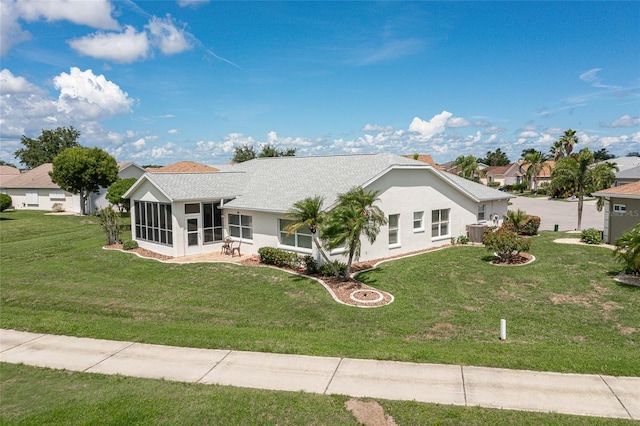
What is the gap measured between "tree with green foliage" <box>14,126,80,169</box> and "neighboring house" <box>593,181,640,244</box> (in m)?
90.6

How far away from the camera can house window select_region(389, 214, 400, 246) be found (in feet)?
74.2

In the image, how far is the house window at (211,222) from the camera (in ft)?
78.6

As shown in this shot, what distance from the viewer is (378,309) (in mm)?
14258

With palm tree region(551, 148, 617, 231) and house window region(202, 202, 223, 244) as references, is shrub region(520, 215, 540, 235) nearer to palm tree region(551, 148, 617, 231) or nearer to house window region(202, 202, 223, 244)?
palm tree region(551, 148, 617, 231)

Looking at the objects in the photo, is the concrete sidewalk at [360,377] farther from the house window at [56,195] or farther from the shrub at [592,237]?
the house window at [56,195]

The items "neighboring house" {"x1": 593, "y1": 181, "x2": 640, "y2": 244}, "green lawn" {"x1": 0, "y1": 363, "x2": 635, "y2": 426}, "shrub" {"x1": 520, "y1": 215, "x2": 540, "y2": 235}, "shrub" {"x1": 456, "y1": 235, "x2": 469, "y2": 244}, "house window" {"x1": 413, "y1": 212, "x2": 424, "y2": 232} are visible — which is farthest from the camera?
"shrub" {"x1": 520, "y1": 215, "x2": 540, "y2": 235}

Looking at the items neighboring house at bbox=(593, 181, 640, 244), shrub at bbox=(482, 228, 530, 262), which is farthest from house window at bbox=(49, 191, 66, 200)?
neighboring house at bbox=(593, 181, 640, 244)

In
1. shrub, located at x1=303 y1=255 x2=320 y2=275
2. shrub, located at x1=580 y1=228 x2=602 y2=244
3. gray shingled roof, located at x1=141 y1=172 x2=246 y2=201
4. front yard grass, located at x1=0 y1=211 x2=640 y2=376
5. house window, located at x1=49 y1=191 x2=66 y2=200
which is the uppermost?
gray shingled roof, located at x1=141 y1=172 x2=246 y2=201

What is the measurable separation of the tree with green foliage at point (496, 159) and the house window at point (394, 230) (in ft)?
367

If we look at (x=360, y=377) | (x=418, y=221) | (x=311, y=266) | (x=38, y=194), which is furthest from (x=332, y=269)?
(x=38, y=194)

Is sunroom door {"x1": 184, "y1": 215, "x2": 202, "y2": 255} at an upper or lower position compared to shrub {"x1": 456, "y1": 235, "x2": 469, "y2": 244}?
upper

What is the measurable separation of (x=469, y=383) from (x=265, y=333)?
18.5 ft

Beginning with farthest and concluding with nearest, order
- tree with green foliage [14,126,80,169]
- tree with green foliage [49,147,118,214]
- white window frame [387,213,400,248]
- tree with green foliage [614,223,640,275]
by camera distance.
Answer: tree with green foliage [14,126,80,169]
tree with green foliage [49,147,118,214]
white window frame [387,213,400,248]
tree with green foliage [614,223,640,275]

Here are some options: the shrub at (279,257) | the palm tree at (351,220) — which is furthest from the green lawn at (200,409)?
the shrub at (279,257)
